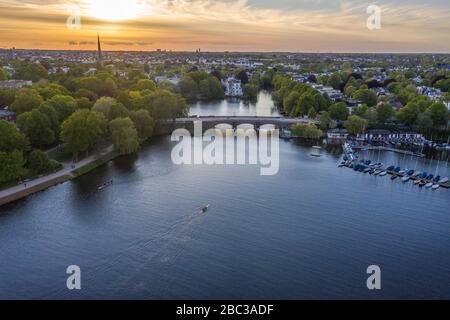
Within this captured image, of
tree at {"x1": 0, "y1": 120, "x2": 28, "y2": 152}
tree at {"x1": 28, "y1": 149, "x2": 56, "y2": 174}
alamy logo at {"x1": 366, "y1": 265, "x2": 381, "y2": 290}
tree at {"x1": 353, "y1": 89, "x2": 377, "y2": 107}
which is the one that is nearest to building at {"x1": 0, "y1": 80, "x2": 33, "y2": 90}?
tree at {"x1": 0, "y1": 120, "x2": 28, "y2": 152}

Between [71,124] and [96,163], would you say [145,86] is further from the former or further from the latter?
[96,163]

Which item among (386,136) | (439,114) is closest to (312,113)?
(386,136)

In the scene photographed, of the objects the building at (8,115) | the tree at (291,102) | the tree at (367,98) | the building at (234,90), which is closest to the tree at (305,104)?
the tree at (291,102)

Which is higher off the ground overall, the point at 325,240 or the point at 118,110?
the point at 118,110

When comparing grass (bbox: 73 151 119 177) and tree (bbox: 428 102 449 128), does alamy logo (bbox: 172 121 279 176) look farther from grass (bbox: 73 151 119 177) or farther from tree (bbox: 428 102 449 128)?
tree (bbox: 428 102 449 128)

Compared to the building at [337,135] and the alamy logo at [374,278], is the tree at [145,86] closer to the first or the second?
the building at [337,135]
